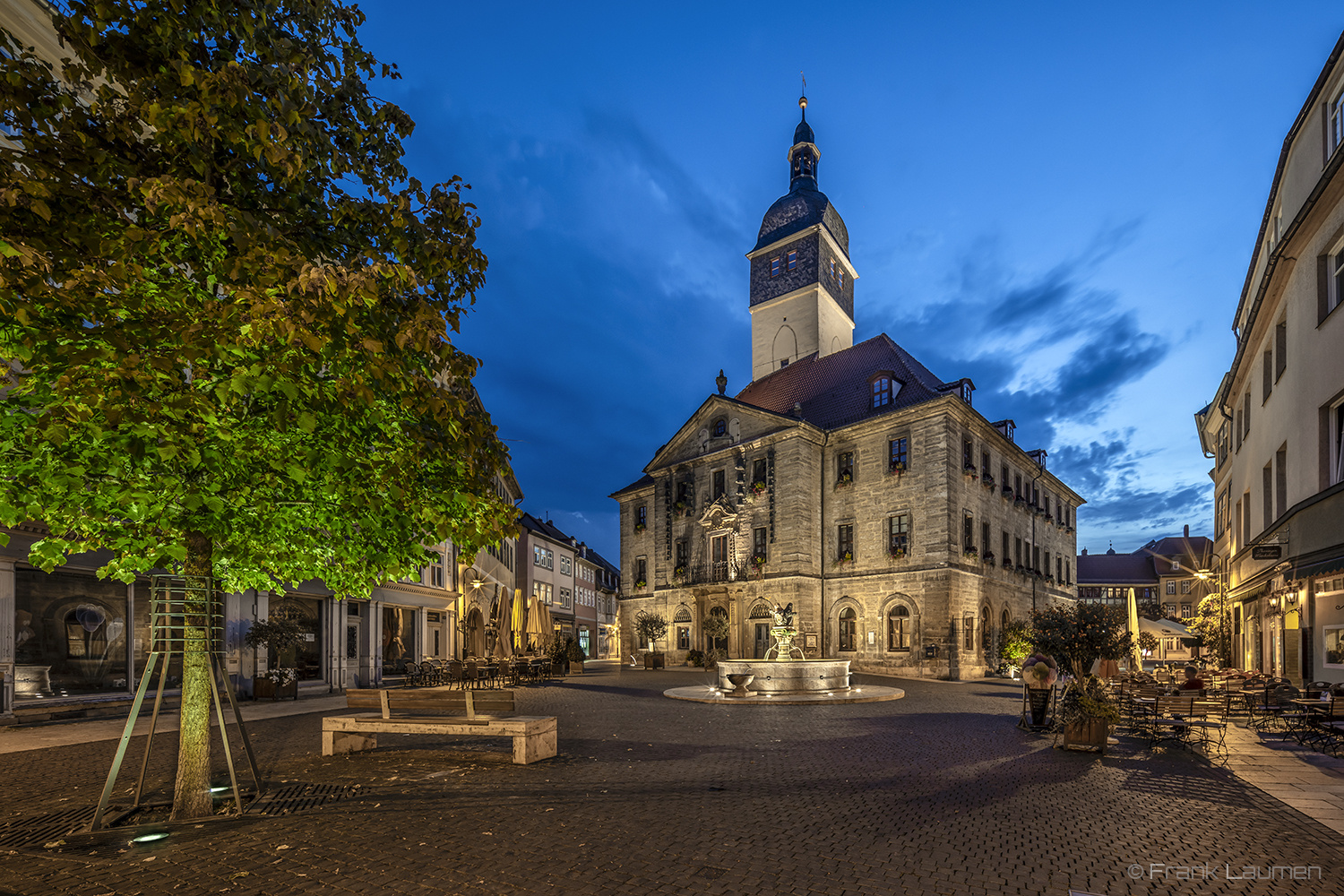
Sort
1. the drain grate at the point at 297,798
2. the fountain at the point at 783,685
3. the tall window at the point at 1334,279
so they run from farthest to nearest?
1. the fountain at the point at 783,685
2. the tall window at the point at 1334,279
3. the drain grate at the point at 297,798

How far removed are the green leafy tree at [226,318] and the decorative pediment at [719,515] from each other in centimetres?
3215

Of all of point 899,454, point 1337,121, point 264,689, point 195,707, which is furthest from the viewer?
point 899,454

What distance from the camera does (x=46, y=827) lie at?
22.3 feet

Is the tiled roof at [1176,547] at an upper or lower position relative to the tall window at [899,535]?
lower

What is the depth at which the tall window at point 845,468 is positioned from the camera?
121 ft

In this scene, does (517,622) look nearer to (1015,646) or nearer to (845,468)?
(845,468)

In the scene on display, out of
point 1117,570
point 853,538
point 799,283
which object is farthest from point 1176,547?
point 853,538

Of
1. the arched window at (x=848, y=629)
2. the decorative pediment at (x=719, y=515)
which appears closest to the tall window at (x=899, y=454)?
the arched window at (x=848, y=629)

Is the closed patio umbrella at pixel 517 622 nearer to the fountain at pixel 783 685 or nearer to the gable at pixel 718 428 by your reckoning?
the fountain at pixel 783 685

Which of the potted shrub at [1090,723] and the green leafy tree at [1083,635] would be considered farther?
the green leafy tree at [1083,635]

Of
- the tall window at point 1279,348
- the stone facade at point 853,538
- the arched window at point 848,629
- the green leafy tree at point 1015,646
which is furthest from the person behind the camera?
the arched window at point 848,629

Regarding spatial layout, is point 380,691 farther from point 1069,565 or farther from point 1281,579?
point 1069,565

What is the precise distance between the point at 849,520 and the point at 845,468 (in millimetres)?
2604

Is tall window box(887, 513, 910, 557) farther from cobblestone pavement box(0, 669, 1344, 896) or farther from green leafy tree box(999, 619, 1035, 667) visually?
cobblestone pavement box(0, 669, 1344, 896)
